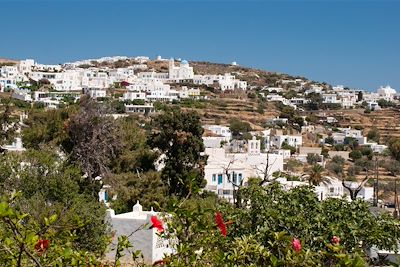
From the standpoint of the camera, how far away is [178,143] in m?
26.7

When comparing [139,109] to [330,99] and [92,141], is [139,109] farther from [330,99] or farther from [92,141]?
[92,141]

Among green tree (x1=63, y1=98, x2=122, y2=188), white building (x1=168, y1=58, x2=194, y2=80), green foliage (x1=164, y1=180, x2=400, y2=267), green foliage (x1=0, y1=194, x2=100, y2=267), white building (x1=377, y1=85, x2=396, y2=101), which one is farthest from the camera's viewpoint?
white building (x1=377, y1=85, x2=396, y2=101)

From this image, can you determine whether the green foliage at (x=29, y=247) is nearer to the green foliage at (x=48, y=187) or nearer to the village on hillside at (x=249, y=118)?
the green foliage at (x=48, y=187)

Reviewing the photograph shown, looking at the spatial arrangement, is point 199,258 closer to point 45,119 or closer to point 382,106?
point 45,119

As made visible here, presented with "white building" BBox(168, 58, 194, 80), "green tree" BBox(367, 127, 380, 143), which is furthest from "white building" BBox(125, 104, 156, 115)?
"white building" BBox(168, 58, 194, 80)

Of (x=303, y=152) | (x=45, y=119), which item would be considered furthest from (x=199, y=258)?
(x=303, y=152)

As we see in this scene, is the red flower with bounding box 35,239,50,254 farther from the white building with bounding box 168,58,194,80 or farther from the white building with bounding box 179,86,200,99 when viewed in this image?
the white building with bounding box 168,58,194,80

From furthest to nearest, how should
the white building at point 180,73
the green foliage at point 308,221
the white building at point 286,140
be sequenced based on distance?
the white building at point 180,73
the white building at point 286,140
the green foliage at point 308,221

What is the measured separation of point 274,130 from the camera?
73250 mm

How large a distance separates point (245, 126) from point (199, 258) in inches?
2634

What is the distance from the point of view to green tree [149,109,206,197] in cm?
2569

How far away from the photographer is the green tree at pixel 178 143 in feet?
84.3

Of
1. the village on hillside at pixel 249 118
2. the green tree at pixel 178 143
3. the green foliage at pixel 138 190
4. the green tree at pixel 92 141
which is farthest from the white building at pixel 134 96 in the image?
the green foliage at pixel 138 190

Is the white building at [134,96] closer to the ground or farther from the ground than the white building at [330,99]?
closer to the ground
